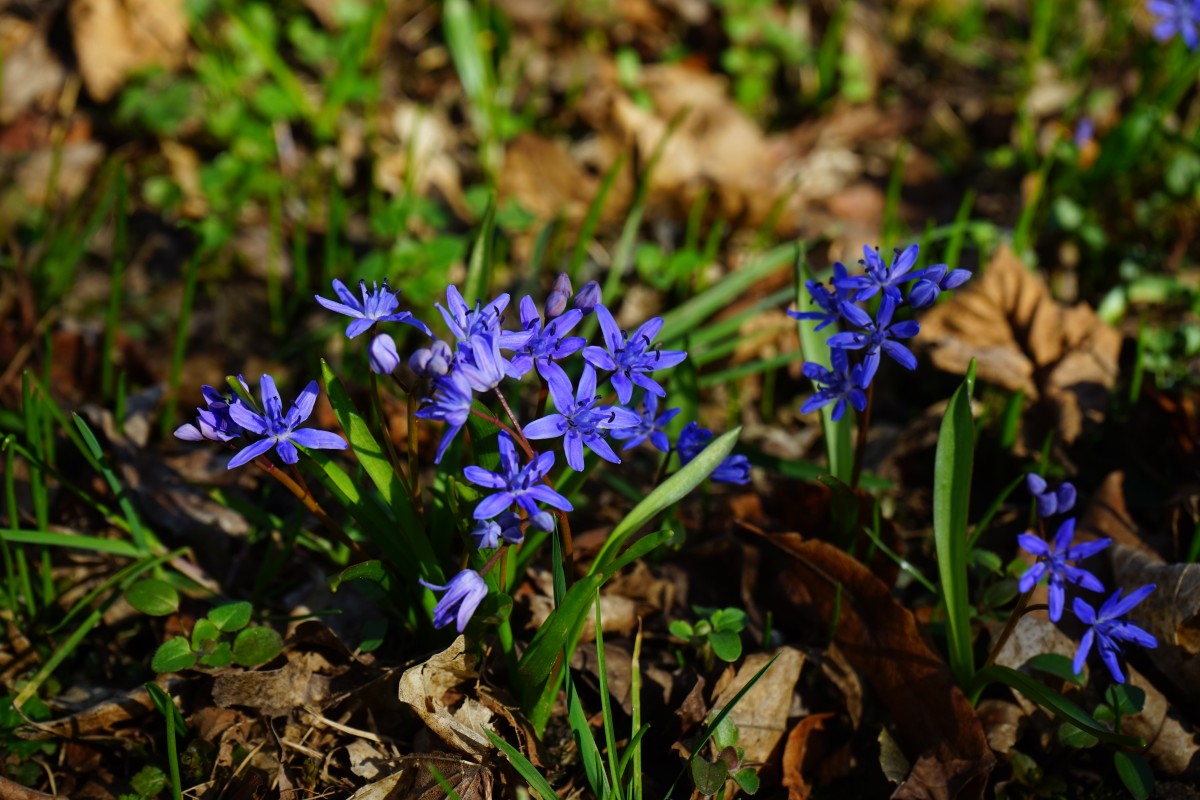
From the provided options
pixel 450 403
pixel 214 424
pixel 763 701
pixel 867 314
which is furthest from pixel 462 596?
pixel 867 314

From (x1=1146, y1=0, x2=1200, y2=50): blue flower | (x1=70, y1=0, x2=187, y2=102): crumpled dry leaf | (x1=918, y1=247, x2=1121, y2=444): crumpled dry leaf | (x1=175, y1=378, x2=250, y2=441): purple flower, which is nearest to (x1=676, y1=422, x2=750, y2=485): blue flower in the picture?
(x1=175, y1=378, x2=250, y2=441): purple flower

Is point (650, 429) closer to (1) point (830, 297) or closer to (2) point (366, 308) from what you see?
(1) point (830, 297)

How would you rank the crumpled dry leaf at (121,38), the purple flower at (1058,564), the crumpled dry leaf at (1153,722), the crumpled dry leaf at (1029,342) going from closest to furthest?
the purple flower at (1058,564) < the crumpled dry leaf at (1153,722) < the crumpled dry leaf at (1029,342) < the crumpled dry leaf at (121,38)

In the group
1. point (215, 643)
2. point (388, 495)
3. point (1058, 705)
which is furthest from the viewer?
point (215, 643)

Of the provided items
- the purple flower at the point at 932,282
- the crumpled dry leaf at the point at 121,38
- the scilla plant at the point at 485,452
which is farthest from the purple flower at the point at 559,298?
the crumpled dry leaf at the point at 121,38

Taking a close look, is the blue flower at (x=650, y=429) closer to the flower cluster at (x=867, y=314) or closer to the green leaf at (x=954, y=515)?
the flower cluster at (x=867, y=314)

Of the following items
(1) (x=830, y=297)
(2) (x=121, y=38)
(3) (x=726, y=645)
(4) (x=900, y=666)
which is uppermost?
(2) (x=121, y=38)
